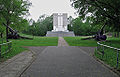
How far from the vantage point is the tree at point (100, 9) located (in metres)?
19.8

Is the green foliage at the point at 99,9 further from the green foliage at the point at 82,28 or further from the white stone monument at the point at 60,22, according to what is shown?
the green foliage at the point at 82,28

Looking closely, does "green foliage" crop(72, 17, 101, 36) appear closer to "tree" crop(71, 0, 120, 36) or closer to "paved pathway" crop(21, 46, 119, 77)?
"tree" crop(71, 0, 120, 36)

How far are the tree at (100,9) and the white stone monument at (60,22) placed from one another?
43.3 meters

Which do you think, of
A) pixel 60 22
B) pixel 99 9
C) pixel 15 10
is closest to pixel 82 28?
pixel 60 22

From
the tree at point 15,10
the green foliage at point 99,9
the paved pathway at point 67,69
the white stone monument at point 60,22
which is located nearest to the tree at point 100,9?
the green foliage at point 99,9

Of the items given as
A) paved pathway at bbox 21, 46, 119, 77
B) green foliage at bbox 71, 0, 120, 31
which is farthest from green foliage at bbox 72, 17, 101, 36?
paved pathway at bbox 21, 46, 119, 77

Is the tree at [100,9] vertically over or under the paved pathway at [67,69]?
over

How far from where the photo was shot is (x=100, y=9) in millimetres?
22266

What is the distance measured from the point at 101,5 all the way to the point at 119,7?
277 cm

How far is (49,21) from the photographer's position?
8938 cm

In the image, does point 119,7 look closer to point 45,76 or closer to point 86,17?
point 86,17

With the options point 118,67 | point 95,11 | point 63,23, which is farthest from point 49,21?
point 118,67

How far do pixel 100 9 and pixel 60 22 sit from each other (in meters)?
47.9

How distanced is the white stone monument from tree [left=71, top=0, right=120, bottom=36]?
1705 inches
